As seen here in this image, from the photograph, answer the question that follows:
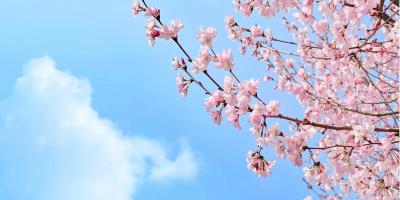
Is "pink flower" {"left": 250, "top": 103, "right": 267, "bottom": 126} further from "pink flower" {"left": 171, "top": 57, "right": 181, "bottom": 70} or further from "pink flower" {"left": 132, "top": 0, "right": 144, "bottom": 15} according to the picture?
"pink flower" {"left": 132, "top": 0, "right": 144, "bottom": 15}

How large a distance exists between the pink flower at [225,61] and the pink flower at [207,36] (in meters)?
0.38

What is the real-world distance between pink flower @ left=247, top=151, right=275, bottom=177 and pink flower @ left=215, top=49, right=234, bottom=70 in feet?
2.90

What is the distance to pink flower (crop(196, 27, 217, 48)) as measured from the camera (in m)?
5.14

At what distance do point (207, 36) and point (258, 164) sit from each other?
1.44 m

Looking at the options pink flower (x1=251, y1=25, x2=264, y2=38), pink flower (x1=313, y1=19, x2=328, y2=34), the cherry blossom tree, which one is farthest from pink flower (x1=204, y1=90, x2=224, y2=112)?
pink flower (x1=313, y1=19, x2=328, y2=34)

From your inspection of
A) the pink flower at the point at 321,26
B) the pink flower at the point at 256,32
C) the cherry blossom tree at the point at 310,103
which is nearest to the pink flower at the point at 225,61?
the cherry blossom tree at the point at 310,103

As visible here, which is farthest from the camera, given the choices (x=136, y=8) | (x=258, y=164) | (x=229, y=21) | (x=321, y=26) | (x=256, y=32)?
(x=321, y=26)

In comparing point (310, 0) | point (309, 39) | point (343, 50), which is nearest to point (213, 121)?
point (343, 50)

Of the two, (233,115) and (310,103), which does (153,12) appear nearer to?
(233,115)

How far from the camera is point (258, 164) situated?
480 centimetres

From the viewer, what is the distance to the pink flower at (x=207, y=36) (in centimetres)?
514

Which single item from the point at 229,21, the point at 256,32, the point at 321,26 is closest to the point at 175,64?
the point at 229,21

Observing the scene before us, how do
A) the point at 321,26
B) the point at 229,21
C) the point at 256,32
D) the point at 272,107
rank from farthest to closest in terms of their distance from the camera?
the point at 321,26
the point at 256,32
the point at 229,21
the point at 272,107

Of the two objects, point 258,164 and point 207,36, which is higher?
point 207,36
